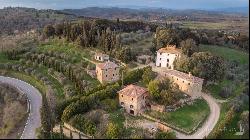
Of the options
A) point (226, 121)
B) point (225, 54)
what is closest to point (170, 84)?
point (226, 121)

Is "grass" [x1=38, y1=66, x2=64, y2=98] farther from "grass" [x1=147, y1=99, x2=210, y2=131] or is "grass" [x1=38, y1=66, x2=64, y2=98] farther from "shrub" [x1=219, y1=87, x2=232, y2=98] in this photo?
"shrub" [x1=219, y1=87, x2=232, y2=98]

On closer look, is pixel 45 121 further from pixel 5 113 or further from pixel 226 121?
pixel 226 121

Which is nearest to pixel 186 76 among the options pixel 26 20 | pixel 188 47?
pixel 188 47

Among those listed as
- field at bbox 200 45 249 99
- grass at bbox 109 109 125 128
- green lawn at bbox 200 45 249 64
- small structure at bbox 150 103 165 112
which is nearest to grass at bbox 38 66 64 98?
grass at bbox 109 109 125 128

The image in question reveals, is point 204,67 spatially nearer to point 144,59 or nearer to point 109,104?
point 144,59

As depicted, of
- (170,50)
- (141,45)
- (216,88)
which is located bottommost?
(216,88)

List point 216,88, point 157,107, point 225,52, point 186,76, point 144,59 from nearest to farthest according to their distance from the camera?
point 157,107 → point 186,76 → point 216,88 → point 144,59 → point 225,52

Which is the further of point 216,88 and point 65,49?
point 65,49
